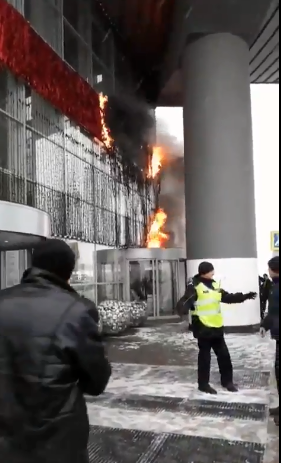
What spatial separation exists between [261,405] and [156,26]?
12193 mm

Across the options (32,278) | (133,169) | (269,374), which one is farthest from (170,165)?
(32,278)

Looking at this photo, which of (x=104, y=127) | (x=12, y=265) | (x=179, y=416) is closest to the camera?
(x=179, y=416)

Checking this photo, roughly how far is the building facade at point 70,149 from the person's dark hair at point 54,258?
7.60m

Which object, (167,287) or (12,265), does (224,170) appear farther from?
(12,265)

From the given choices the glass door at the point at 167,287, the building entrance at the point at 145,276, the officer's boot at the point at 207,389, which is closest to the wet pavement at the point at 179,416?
the officer's boot at the point at 207,389

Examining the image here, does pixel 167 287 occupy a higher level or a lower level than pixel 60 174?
lower

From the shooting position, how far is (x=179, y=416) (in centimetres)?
529

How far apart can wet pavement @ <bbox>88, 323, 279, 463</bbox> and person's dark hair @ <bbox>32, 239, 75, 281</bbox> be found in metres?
2.09

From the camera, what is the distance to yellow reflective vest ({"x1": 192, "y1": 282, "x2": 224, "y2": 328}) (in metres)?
6.11

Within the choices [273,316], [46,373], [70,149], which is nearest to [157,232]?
[70,149]

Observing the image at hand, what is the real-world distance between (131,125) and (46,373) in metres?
16.9

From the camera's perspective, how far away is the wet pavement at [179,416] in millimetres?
4258

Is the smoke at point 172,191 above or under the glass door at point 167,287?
above

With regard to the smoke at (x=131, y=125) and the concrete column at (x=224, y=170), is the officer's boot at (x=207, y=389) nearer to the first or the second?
the concrete column at (x=224, y=170)
